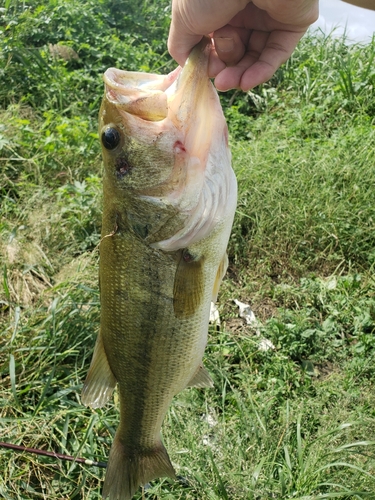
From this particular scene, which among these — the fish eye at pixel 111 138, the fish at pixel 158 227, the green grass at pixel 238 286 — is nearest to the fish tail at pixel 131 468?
the fish at pixel 158 227

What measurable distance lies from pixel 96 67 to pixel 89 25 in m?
1.07

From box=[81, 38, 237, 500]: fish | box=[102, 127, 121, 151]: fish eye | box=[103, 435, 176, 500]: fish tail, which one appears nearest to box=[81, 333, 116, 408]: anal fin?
box=[81, 38, 237, 500]: fish

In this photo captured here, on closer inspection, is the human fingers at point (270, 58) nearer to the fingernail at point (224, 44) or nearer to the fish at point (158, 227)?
the fingernail at point (224, 44)

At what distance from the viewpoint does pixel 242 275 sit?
443cm

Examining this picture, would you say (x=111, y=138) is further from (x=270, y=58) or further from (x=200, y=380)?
(x=200, y=380)

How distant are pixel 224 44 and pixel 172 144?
575 millimetres

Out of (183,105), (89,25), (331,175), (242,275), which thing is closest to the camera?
(183,105)

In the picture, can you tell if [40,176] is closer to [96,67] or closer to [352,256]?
[96,67]

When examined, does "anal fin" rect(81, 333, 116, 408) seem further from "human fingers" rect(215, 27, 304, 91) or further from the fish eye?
"human fingers" rect(215, 27, 304, 91)

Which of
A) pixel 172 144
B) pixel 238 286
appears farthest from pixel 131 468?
pixel 238 286

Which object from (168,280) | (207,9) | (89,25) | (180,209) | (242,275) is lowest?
(242,275)

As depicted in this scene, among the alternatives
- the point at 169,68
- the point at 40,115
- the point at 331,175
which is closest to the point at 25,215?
the point at 40,115

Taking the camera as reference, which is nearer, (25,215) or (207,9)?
(207,9)

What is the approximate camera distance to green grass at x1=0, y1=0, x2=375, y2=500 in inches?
112
